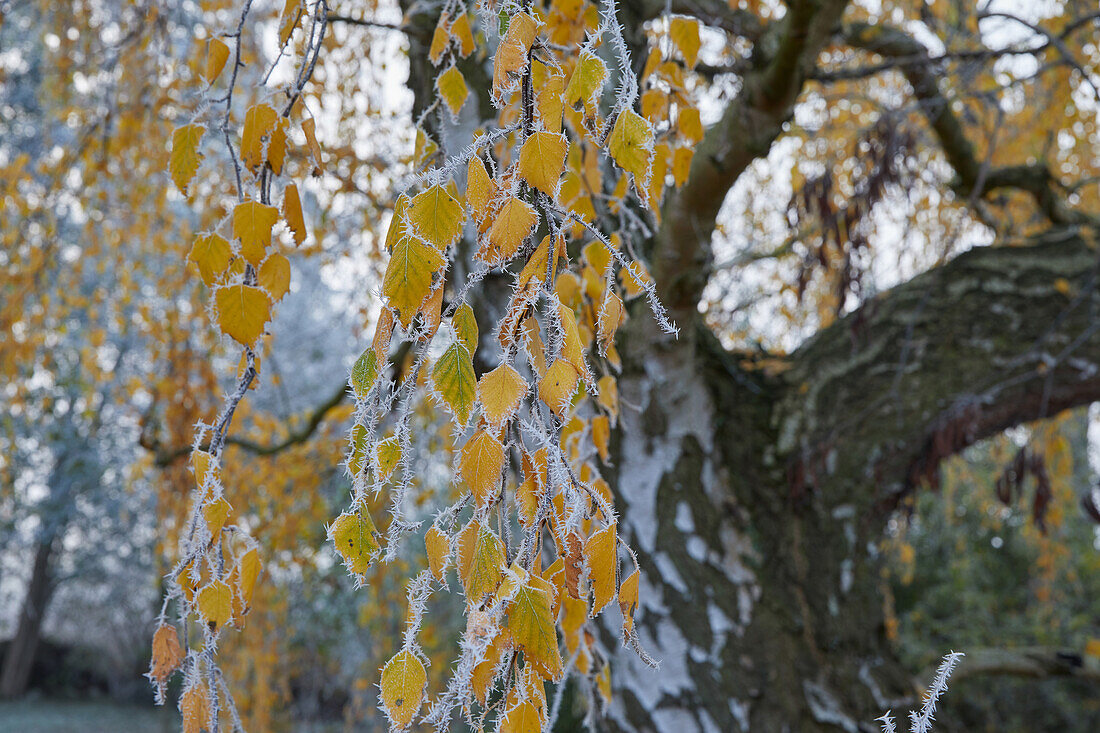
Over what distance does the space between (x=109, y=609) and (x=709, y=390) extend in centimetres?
743

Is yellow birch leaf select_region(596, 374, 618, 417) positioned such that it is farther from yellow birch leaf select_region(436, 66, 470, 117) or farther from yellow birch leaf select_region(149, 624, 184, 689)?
yellow birch leaf select_region(149, 624, 184, 689)

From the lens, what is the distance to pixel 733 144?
1.25 m

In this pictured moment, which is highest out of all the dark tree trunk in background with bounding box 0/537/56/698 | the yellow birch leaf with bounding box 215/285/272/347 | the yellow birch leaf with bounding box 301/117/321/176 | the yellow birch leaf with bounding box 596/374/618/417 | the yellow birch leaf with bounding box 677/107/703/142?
the yellow birch leaf with bounding box 677/107/703/142

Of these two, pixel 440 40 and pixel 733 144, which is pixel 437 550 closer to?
pixel 440 40

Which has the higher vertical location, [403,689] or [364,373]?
[364,373]

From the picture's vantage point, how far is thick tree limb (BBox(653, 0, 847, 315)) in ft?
3.78

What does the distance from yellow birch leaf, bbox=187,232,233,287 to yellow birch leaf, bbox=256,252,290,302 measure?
38 millimetres

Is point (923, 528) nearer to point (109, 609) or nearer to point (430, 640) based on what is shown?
point (430, 640)

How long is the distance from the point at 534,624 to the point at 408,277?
8.5 inches

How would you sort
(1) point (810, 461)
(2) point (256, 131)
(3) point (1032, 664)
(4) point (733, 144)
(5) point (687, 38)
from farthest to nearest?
(3) point (1032, 664)
(1) point (810, 461)
(4) point (733, 144)
(5) point (687, 38)
(2) point (256, 131)

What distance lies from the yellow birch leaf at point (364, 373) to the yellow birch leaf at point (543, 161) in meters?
0.16

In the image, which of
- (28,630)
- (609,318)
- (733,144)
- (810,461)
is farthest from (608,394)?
(28,630)

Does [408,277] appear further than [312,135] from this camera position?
No

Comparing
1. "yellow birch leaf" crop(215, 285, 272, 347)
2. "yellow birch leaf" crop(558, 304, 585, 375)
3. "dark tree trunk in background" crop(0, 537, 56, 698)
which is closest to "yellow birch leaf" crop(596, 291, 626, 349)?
"yellow birch leaf" crop(558, 304, 585, 375)
